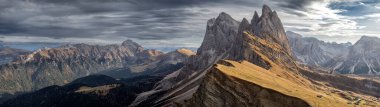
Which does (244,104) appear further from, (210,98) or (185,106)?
(185,106)

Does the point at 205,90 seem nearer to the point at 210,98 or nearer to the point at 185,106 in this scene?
the point at 210,98

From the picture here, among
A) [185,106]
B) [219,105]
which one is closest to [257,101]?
[219,105]

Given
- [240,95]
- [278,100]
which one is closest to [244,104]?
[240,95]

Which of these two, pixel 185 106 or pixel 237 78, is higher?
pixel 237 78

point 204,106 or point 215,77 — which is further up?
point 215,77

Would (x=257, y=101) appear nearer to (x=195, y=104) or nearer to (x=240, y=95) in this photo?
(x=240, y=95)

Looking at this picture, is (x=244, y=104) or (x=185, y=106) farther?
(x=185, y=106)

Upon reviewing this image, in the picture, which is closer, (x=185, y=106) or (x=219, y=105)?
(x=219, y=105)

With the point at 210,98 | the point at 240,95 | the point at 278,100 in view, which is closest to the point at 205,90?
the point at 210,98
